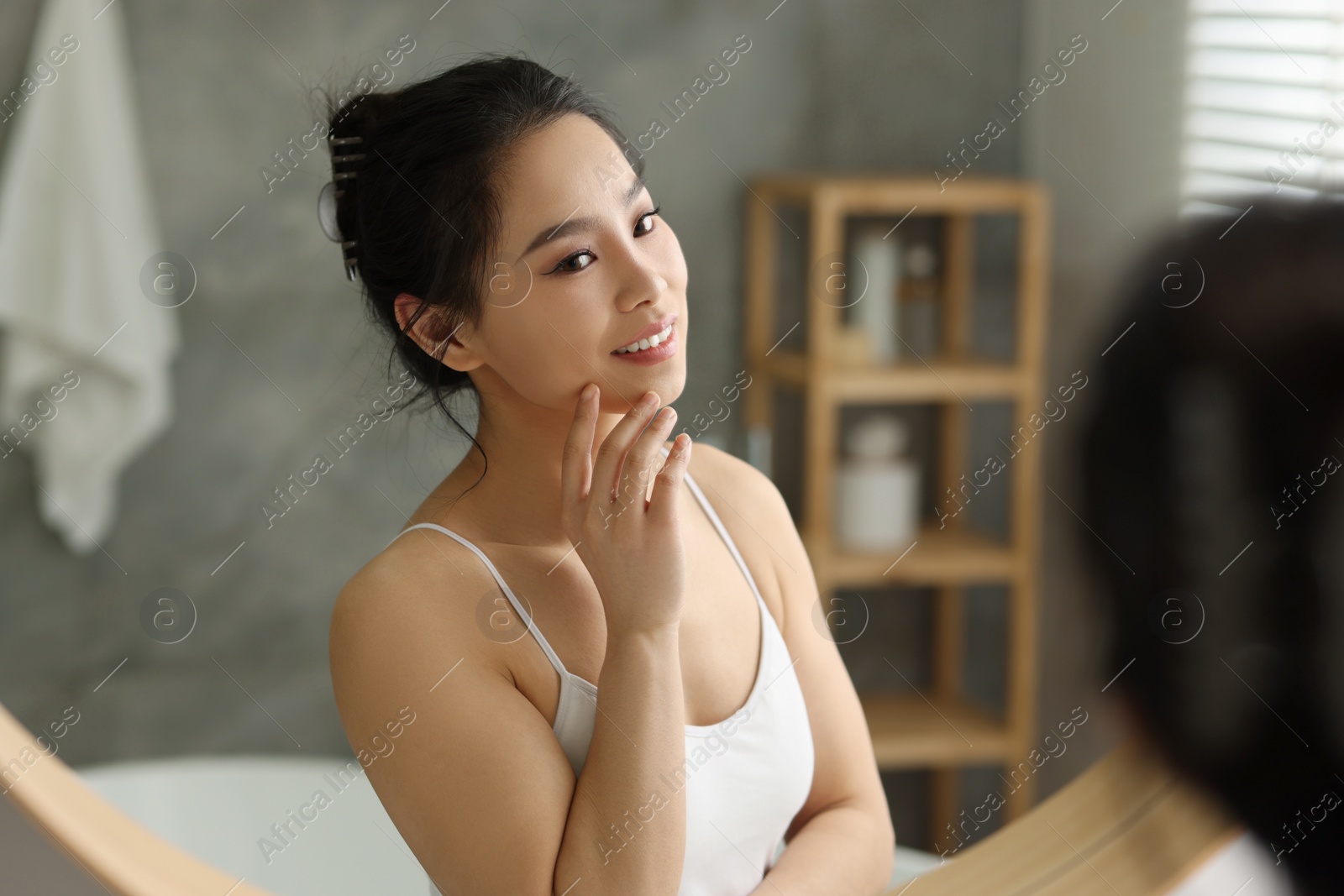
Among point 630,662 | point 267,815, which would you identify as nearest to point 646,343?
point 630,662

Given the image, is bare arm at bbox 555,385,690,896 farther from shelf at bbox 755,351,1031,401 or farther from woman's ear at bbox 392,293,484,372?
shelf at bbox 755,351,1031,401

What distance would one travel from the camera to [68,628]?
1120 millimetres

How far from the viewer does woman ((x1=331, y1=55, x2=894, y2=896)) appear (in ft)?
1.23

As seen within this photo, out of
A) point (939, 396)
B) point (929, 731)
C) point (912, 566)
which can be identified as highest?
point (939, 396)

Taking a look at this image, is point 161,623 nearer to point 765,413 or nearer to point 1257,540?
point 765,413

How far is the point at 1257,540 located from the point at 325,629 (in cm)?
104

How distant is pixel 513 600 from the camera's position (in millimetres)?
424

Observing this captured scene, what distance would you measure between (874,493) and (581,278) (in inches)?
33.7

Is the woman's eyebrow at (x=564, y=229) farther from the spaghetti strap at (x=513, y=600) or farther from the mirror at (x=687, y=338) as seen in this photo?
the mirror at (x=687, y=338)

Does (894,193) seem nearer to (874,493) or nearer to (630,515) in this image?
(874,493)

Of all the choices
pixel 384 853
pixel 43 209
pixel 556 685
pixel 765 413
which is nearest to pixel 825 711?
pixel 556 685

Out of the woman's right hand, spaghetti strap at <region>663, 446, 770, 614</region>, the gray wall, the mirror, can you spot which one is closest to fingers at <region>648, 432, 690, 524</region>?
the woman's right hand

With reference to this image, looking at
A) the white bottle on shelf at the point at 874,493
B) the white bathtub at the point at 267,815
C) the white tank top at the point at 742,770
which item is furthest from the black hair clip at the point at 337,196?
the white bottle on shelf at the point at 874,493

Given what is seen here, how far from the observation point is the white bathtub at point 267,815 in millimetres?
929
